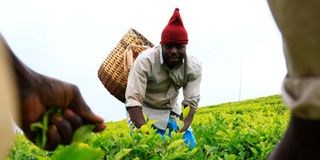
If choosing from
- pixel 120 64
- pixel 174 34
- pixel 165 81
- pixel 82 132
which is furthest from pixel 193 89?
pixel 82 132

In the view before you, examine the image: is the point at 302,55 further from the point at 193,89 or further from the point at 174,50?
the point at 193,89

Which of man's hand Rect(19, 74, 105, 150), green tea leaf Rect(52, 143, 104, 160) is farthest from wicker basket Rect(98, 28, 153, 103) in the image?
green tea leaf Rect(52, 143, 104, 160)

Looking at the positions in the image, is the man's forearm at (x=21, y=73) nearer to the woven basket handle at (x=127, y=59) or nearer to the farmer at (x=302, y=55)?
the farmer at (x=302, y=55)

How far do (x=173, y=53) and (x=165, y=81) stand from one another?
386 millimetres

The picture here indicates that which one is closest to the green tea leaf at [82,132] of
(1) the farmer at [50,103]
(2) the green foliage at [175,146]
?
(1) the farmer at [50,103]

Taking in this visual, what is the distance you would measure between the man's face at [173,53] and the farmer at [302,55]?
133 inches

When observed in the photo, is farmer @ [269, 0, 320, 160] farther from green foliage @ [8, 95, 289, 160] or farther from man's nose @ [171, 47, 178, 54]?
man's nose @ [171, 47, 178, 54]

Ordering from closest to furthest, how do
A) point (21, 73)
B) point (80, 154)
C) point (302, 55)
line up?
point (80, 154) → point (21, 73) → point (302, 55)

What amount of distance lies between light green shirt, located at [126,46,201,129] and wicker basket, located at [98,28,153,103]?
106 cm

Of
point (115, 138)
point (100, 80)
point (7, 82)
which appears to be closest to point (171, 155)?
point (115, 138)

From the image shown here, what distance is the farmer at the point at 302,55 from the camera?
1448 millimetres

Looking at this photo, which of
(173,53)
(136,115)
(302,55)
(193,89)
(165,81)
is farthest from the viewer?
(193,89)

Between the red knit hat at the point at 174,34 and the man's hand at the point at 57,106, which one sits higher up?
the man's hand at the point at 57,106

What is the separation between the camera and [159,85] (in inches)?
208
